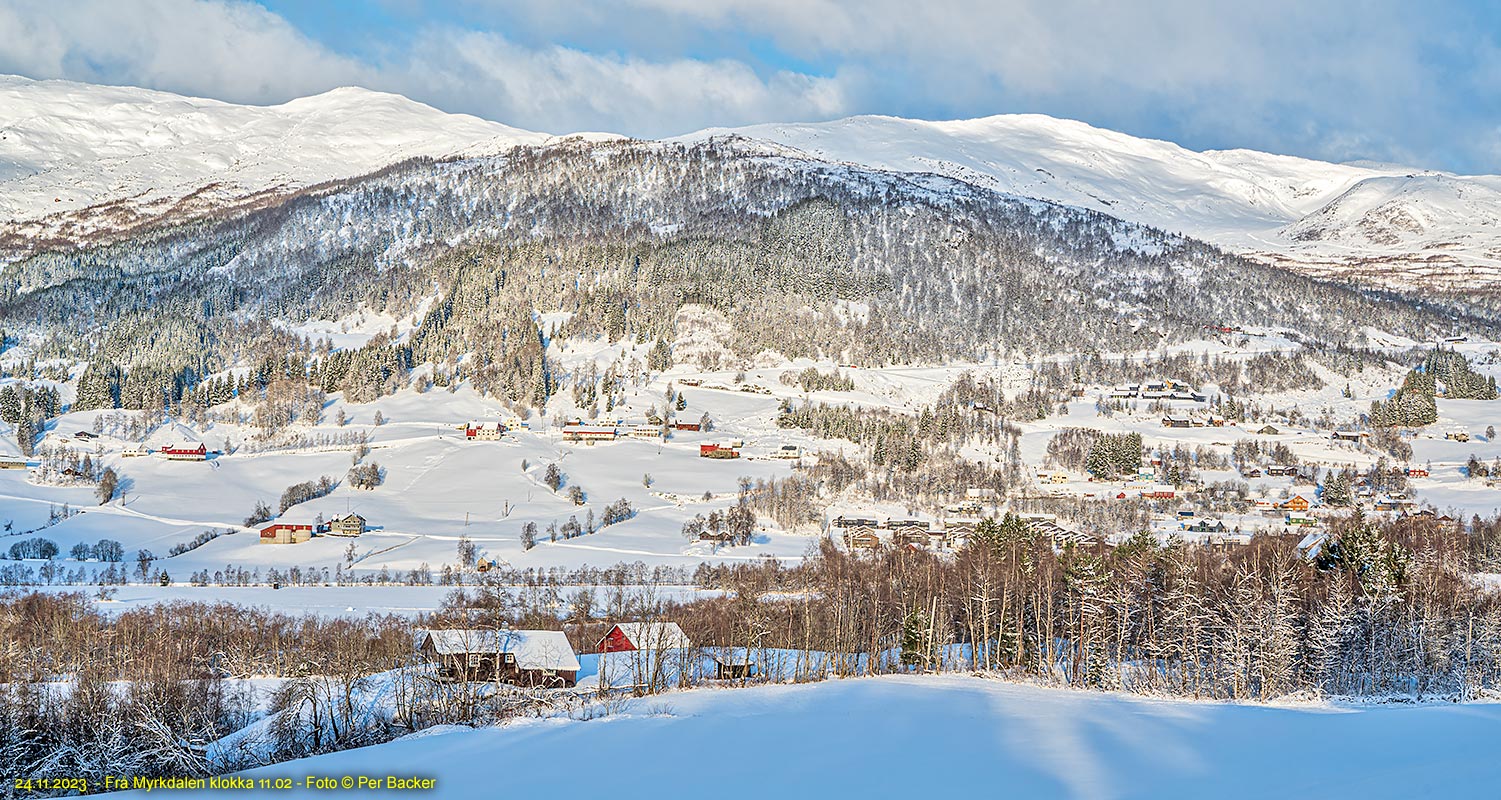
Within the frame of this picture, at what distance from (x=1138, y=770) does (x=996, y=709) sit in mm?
10191

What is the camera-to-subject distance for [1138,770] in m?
20.9

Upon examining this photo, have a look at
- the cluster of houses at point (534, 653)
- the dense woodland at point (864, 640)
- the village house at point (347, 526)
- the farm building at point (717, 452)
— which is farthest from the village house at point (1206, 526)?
the village house at point (347, 526)

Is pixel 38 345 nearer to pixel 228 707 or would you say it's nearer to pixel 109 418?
pixel 109 418

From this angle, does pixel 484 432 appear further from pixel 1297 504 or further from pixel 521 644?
pixel 1297 504

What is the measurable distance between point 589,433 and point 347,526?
43153 millimetres

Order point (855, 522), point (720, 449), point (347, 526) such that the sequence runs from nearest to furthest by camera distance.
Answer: point (347, 526) < point (855, 522) < point (720, 449)

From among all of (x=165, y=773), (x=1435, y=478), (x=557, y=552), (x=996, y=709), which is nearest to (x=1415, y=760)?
(x=996, y=709)

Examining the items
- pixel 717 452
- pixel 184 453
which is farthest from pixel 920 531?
pixel 184 453

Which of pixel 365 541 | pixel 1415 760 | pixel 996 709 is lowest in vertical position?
pixel 365 541

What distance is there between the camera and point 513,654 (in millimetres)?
53594

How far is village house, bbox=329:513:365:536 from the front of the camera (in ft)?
348

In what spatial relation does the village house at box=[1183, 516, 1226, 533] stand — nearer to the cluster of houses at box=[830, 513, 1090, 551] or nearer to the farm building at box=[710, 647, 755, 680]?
the cluster of houses at box=[830, 513, 1090, 551]

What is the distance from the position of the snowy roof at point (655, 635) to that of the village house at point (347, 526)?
55741 millimetres

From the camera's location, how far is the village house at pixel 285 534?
103m
